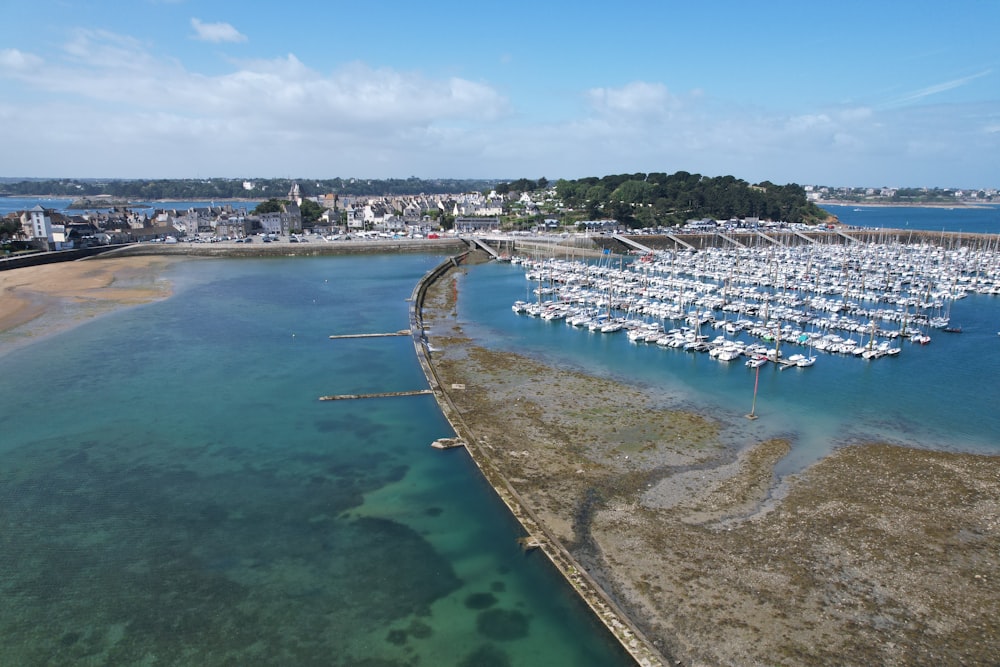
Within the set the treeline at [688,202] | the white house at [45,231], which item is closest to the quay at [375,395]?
the white house at [45,231]

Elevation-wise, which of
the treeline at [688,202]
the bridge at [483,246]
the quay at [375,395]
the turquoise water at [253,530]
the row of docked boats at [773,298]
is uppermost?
the treeline at [688,202]

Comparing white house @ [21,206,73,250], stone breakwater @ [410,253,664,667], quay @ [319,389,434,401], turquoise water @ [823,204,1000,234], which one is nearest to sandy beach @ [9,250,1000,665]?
stone breakwater @ [410,253,664,667]

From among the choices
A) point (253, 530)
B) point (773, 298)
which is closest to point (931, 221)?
point (773, 298)

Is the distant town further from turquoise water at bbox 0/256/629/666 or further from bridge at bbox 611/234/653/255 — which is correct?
turquoise water at bbox 0/256/629/666

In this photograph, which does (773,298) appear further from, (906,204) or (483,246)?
(906,204)

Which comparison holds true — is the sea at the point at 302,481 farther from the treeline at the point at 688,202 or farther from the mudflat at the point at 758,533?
the treeline at the point at 688,202

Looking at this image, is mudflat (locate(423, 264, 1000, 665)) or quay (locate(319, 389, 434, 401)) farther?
quay (locate(319, 389, 434, 401))

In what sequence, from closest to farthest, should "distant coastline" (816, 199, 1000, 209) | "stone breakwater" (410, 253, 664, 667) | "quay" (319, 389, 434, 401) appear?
"stone breakwater" (410, 253, 664, 667), "quay" (319, 389, 434, 401), "distant coastline" (816, 199, 1000, 209)
